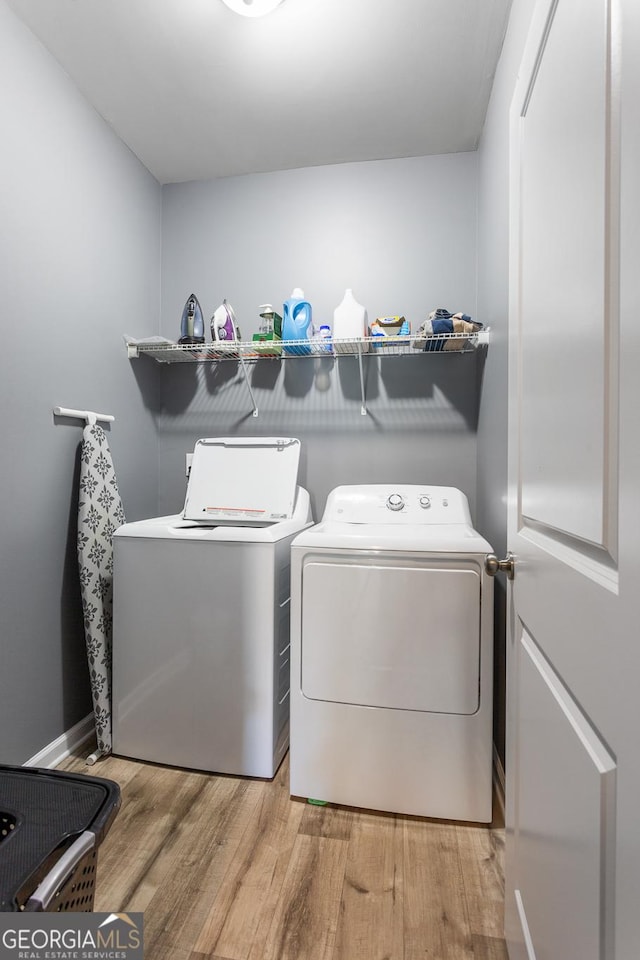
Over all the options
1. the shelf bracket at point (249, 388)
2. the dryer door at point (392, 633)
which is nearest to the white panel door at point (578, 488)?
the dryer door at point (392, 633)

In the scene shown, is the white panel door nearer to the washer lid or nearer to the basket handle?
the basket handle

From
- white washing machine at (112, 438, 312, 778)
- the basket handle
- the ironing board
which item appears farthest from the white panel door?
the ironing board

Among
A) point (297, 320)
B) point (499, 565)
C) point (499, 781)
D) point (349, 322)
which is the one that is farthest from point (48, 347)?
point (499, 781)

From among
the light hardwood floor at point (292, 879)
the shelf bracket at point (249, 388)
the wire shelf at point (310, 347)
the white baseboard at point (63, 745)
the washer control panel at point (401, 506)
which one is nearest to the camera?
the light hardwood floor at point (292, 879)

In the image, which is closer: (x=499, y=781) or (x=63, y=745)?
(x=499, y=781)

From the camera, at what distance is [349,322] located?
6.96ft

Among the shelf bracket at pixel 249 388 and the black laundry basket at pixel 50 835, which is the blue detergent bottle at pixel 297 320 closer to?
the shelf bracket at pixel 249 388

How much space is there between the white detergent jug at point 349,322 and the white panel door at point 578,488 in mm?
1163

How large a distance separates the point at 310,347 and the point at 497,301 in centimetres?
82

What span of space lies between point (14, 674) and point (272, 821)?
0.96 m

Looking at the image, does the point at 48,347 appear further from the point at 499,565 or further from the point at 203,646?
the point at 499,565

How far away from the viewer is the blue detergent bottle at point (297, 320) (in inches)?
85.2

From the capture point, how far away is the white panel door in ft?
1.54

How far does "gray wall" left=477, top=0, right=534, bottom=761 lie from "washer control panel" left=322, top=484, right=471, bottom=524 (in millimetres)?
136
